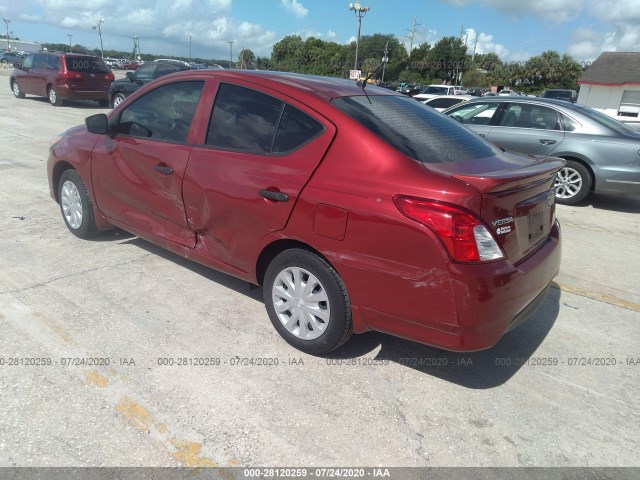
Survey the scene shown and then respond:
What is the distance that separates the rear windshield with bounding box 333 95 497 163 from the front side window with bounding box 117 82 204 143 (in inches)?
50.5

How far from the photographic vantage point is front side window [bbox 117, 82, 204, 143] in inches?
150

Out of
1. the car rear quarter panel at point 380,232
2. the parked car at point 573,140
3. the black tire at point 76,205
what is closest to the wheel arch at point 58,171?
the black tire at point 76,205

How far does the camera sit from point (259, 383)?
9.67 feet

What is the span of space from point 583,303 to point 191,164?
340 cm

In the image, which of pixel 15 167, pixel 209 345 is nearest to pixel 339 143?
pixel 209 345

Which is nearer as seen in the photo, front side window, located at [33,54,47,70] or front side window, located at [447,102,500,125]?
front side window, located at [447,102,500,125]

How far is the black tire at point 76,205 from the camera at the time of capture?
4762 mm

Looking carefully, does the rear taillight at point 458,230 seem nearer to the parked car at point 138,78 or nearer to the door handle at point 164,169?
the door handle at point 164,169

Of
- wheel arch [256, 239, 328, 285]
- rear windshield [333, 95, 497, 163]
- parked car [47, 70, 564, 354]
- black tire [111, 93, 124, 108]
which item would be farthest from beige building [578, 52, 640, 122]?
wheel arch [256, 239, 328, 285]

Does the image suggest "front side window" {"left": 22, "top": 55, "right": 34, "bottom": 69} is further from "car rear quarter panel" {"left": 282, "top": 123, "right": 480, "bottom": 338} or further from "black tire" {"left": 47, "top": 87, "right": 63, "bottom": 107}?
"car rear quarter panel" {"left": 282, "top": 123, "right": 480, "bottom": 338}

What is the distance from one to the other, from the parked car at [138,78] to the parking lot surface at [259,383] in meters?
13.4

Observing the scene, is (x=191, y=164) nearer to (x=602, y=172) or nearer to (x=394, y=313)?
(x=394, y=313)

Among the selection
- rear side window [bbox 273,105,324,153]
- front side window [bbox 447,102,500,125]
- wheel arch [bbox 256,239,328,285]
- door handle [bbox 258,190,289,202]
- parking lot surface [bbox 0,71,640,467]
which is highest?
front side window [bbox 447,102,500,125]

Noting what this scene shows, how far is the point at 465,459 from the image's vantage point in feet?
8.00
